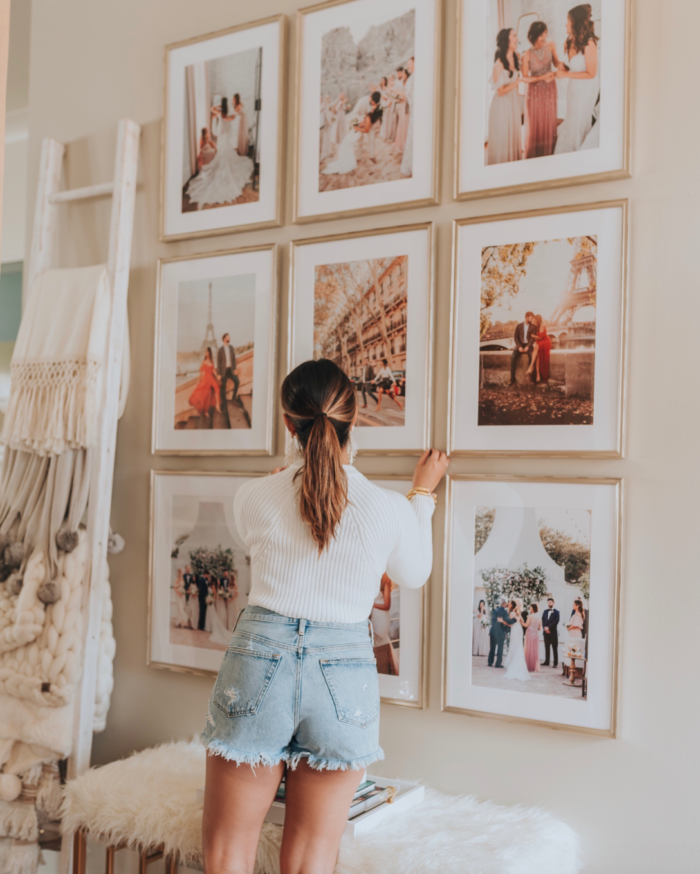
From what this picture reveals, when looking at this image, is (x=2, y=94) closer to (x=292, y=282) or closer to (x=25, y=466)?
(x=292, y=282)

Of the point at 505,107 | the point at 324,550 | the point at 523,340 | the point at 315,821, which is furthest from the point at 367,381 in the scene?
the point at 315,821

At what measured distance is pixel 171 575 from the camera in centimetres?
226

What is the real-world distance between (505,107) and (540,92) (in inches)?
3.4

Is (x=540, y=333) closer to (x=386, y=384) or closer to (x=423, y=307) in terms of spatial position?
(x=423, y=307)

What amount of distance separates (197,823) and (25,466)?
113 cm

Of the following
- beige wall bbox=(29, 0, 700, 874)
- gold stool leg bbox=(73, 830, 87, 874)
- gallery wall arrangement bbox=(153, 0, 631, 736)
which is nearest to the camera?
beige wall bbox=(29, 0, 700, 874)

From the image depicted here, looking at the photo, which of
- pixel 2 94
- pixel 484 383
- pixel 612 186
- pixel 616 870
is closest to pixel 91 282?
pixel 484 383

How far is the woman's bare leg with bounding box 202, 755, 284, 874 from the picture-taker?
1428mm

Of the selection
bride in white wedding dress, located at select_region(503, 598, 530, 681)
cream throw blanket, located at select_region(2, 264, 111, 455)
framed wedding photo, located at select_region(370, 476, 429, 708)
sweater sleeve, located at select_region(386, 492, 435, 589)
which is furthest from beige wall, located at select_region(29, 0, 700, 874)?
cream throw blanket, located at select_region(2, 264, 111, 455)

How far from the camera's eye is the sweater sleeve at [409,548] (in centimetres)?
155

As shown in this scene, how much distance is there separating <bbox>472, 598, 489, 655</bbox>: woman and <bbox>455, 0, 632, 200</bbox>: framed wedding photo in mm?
1006

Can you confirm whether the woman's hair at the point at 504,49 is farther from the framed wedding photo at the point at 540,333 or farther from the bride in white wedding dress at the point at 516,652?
the bride in white wedding dress at the point at 516,652

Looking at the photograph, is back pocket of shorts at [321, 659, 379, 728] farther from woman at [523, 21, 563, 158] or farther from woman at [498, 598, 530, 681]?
woman at [523, 21, 563, 158]

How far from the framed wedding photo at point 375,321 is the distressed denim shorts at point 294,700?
634mm
